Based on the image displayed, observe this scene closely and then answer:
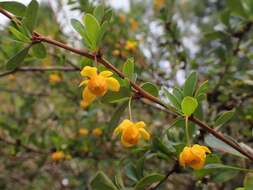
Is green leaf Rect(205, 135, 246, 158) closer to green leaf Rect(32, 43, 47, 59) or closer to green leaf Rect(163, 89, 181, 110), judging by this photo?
green leaf Rect(163, 89, 181, 110)

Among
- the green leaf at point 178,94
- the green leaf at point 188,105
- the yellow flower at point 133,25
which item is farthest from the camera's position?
the yellow flower at point 133,25

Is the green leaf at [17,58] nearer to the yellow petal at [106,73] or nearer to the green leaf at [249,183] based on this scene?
the yellow petal at [106,73]

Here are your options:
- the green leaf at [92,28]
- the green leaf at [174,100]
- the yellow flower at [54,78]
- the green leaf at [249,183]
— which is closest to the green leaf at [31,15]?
the green leaf at [92,28]

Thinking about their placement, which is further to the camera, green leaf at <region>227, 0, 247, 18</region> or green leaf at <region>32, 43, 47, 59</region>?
green leaf at <region>227, 0, 247, 18</region>

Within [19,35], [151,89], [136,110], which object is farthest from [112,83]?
[136,110]

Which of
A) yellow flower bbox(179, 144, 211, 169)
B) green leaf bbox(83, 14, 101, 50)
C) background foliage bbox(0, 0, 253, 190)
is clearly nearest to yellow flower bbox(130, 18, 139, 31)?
background foliage bbox(0, 0, 253, 190)

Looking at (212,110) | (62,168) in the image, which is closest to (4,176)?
(62,168)

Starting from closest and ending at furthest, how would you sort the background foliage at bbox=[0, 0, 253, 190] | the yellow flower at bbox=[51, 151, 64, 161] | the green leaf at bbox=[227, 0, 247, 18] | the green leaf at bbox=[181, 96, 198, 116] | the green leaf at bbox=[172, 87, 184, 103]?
the green leaf at bbox=[181, 96, 198, 116], the green leaf at bbox=[172, 87, 184, 103], the background foliage at bbox=[0, 0, 253, 190], the green leaf at bbox=[227, 0, 247, 18], the yellow flower at bbox=[51, 151, 64, 161]

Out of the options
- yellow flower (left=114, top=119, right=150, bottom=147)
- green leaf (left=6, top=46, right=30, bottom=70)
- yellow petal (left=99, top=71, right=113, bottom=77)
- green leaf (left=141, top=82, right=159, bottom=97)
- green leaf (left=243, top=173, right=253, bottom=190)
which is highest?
green leaf (left=6, top=46, right=30, bottom=70)
